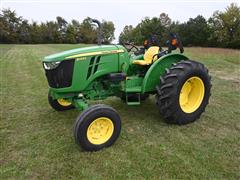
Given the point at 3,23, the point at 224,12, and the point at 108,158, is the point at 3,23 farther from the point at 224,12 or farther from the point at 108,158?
the point at 108,158

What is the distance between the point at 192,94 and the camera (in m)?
4.60

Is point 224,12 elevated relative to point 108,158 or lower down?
elevated

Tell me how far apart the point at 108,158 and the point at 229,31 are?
45.4m

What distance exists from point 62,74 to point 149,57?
1.76 meters

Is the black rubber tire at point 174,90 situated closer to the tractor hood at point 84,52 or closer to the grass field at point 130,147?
the grass field at point 130,147

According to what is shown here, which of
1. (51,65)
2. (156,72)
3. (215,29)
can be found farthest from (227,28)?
(51,65)

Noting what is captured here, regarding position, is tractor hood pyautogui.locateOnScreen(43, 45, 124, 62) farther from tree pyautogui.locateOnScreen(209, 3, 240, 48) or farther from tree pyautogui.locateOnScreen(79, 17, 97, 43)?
tree pyautogui.locateOnScreen(209, 3, 240, 48)

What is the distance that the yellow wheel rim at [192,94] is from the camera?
14.6 feet

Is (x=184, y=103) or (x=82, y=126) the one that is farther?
(x=184, y=103)

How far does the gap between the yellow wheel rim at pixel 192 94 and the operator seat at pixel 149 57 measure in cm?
75

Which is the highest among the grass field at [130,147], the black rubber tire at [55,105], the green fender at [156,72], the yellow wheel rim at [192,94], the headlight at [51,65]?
the headlight at [51,65]

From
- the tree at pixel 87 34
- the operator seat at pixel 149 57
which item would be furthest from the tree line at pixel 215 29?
the operator seat at pixel 149 57

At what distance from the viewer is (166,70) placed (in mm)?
4098

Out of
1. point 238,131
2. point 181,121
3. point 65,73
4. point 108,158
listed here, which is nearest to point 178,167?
point 108,158
